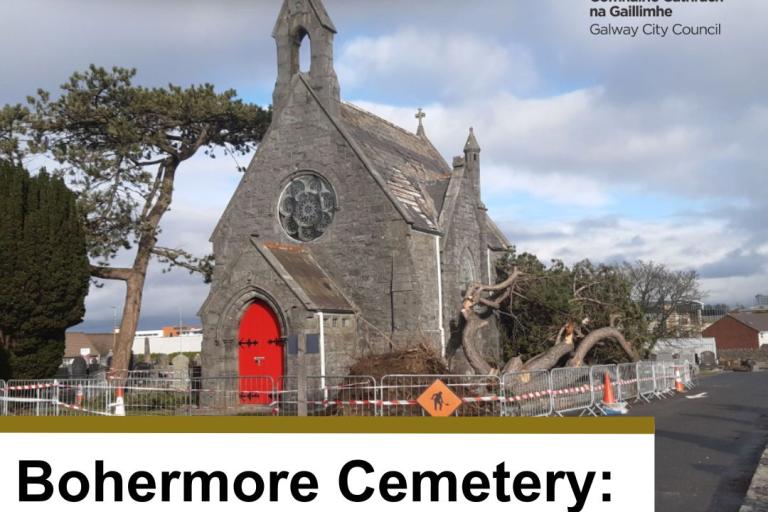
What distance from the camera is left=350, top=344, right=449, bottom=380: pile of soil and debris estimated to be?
19.7m

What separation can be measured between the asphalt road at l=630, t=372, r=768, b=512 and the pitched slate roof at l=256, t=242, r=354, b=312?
352 inches

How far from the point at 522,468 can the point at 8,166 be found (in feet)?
76.9

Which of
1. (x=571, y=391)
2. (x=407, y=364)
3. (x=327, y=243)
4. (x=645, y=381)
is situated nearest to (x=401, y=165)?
(x=327, y=243)

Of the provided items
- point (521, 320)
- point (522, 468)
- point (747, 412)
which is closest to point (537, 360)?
point (521, 320)

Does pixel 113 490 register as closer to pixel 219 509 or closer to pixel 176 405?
pixel 219 509

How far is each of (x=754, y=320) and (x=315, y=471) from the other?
287 feet

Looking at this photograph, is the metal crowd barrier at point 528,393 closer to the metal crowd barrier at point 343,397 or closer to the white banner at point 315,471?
the metal crowd barrier at point 343,397

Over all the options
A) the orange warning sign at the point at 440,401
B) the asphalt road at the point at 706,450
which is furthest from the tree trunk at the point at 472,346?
the orange warning sign at the point at 440,401

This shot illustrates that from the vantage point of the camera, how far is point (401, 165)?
90.0 feet

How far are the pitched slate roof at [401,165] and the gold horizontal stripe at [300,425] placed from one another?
56.7 ft

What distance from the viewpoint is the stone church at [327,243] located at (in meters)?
22.0

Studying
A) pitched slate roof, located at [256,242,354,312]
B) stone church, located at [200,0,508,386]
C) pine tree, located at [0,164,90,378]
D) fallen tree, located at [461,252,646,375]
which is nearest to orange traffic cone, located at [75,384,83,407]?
stone church, located at [200,0,508,386]

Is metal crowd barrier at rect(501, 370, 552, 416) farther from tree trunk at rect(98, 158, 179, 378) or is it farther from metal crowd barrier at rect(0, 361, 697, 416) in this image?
tree trunk at rect(98, 158, 179, 378)

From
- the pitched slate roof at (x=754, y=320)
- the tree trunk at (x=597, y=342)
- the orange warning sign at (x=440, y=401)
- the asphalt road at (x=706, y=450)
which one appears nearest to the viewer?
the asphalt road at (x=706, y=450)
